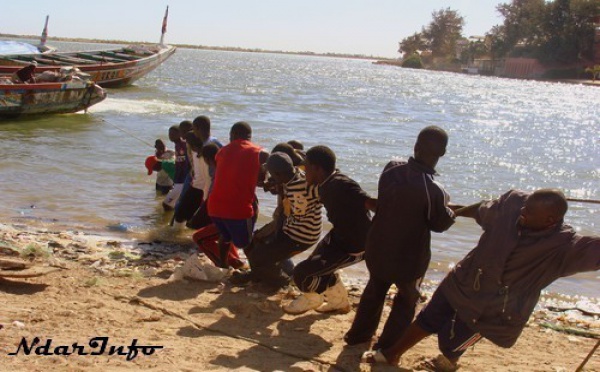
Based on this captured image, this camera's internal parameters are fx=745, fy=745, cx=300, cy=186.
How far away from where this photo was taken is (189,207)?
8.02 metres

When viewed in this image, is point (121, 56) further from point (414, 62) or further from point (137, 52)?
point (414, 62)

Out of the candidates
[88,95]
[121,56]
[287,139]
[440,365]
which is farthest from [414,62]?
[440,365]

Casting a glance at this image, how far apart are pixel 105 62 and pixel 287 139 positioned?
11.8 meters

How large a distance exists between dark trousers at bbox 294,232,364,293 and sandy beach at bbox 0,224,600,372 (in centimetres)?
36

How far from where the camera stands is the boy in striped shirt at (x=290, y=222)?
5.57 m

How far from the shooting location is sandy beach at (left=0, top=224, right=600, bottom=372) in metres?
4.37

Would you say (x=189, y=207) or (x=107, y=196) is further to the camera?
(x=107, y=196)

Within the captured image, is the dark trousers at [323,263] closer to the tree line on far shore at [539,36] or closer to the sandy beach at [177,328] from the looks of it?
the sandy beach at [177,328]

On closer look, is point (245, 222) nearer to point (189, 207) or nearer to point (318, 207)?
point (318, 207)

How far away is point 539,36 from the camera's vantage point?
325 ft

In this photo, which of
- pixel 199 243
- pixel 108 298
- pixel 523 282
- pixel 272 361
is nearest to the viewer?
pixel 523 282

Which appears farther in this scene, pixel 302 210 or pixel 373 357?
pixel 302 210

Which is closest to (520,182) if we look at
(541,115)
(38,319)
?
(38,319)

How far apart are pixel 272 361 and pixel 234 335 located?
531 millimetres
